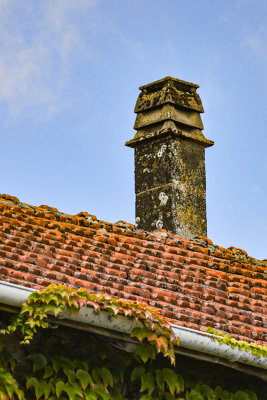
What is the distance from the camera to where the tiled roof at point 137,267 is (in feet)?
22.1

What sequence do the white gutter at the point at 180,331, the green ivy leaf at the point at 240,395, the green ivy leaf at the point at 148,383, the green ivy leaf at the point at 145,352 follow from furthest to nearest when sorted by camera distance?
the green ivy leaf at the point at 240,395
the green ivy leaf at the point at 148,383
the green ivy leaf at the point at 145,352
the white gutter at the point at 180,331

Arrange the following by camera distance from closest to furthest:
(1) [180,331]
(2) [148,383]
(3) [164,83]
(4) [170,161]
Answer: (1) [180,331] → (2) [148,383] → (4) [170,161] → (3) [164,83]

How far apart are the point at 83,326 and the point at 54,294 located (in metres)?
0.40

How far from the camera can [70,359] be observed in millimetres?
6219

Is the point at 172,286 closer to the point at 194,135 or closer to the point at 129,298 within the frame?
the point at 129,298

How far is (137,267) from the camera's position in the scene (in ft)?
24.8

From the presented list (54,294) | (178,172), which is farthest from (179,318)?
(178,172)

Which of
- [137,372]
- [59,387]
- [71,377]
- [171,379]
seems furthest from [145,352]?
[59,387]

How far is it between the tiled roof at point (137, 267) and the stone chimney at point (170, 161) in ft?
4.50

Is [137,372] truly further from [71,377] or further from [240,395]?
[240,395]

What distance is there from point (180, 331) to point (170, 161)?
4.63m

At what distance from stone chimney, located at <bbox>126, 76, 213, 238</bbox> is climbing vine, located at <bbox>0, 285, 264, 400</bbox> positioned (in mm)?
3843

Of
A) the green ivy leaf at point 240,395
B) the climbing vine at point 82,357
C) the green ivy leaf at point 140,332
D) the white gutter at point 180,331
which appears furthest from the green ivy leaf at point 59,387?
the green ivy leaf at point 240,395

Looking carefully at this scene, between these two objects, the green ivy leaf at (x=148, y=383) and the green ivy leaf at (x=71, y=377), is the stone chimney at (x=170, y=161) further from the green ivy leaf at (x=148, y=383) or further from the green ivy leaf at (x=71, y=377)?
the green ivy leaf at (x=71, y=377)
